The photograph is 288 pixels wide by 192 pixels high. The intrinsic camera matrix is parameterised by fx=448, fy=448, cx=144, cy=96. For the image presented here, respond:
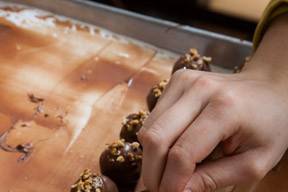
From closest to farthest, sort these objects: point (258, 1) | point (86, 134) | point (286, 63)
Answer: point (286, 63) → point (86, 134) → point (258, 1)

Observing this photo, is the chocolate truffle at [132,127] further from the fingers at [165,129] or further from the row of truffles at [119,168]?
the fingers at [165,129]

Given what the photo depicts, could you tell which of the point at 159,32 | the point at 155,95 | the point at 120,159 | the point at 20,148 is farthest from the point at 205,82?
the point at 159,32

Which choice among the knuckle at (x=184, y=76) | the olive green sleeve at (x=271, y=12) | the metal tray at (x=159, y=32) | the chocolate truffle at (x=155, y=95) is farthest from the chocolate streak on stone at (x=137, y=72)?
the knuckle at (x=184, y=76)

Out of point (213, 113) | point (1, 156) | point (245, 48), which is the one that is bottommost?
point (1, 156)

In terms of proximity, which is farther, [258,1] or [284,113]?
[258,1]

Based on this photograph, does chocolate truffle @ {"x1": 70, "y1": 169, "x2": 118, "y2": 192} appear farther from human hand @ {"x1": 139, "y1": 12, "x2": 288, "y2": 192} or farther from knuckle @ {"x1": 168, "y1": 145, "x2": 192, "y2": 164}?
knuckle @ {"x1": 168, "y1": 145, "x2": 192, "y2": 164}

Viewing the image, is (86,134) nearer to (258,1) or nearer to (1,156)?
(1,156)

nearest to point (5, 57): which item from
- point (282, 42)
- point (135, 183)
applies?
point (135, 183)

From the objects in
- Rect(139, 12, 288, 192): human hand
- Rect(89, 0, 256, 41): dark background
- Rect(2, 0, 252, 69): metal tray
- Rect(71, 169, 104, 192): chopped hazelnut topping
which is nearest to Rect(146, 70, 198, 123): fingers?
Rect(139, 12, 288, 192): human hand
